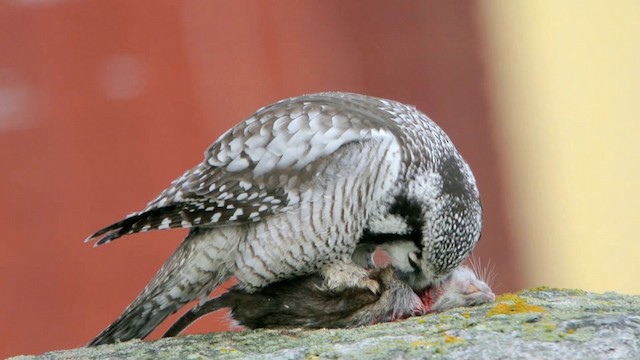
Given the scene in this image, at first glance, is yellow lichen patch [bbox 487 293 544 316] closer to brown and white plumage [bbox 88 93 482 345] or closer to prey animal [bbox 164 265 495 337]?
prey animal [bbox 164 265 495 337]

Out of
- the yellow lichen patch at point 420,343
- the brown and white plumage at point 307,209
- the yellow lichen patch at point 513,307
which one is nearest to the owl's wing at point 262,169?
the brown and white plumage at point 307,209

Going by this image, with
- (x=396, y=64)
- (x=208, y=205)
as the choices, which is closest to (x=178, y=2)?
(x=396, y=64)

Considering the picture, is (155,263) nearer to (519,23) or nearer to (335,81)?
(335,81)

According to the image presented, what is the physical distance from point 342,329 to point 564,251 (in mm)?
4877

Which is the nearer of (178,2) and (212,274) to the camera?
(212,274)

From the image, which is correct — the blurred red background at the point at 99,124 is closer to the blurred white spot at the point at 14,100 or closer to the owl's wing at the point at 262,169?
the blurred white spot at the point at 14,100

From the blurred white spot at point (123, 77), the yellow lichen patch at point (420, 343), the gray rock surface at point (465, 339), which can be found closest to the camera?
the gray rock surface at point (465, 339)

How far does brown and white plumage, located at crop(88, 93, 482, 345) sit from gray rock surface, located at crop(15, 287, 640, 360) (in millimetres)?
308

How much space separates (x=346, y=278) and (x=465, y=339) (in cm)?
98

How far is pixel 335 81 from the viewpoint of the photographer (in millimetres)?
7480

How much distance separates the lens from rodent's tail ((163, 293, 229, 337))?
Result: 427 centimetres

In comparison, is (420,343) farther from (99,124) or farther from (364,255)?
(99,124)

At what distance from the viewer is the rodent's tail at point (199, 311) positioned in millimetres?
4273

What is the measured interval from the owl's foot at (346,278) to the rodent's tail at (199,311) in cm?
37
